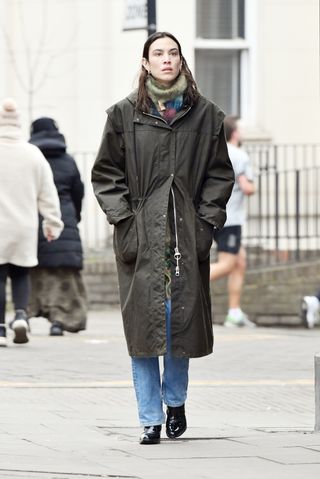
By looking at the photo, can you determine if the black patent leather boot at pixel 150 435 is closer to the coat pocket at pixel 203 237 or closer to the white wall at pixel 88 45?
the coat pocket at pixel 203 237

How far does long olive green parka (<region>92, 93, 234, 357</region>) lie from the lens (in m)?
7.46

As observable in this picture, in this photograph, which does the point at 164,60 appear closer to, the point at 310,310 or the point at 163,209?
the point at 163,209

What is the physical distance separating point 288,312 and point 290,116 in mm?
2836

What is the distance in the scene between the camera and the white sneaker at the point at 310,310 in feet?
48.5

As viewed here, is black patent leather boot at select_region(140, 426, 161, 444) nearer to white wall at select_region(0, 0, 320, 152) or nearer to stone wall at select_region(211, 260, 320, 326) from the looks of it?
stone wall at select_region(211, 260, 320, 326)

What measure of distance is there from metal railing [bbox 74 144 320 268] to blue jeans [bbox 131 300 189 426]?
30.6 feet

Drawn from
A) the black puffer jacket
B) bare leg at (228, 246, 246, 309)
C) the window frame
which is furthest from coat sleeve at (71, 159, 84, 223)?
the window frame

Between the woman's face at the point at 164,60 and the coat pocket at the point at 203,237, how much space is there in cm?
68

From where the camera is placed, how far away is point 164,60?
24.8 ft

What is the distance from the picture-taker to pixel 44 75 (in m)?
17.6

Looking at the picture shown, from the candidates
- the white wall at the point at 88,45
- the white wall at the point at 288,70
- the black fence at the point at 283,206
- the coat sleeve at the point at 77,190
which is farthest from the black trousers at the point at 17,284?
the white wall at the point at 288,70

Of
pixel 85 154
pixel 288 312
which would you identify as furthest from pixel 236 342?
pixel 85 154

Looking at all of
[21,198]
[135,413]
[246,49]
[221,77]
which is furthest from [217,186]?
[221,77]

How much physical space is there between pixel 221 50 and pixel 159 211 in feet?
36.6
